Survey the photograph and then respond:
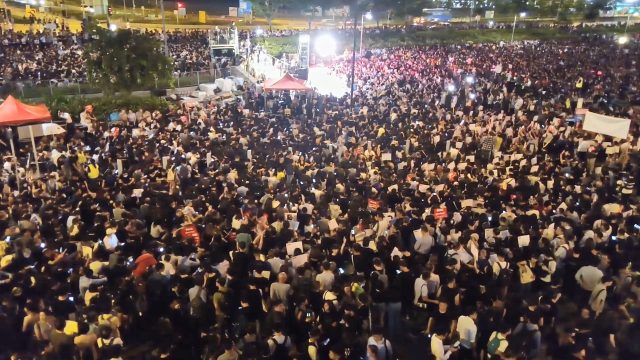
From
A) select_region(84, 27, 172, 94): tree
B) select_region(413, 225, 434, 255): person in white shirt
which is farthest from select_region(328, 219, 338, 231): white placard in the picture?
select_region(84, 27, 172, 94): tree

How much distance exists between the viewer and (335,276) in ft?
23.1

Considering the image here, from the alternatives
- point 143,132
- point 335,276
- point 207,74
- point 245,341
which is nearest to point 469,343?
point 335,276

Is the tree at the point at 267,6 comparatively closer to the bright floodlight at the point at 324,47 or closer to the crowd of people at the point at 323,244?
the bright floodlight at the point at 324,47

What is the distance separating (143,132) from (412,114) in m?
8.79

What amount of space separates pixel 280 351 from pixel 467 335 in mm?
2180

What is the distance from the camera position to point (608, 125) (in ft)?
45.5

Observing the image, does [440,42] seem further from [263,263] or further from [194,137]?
[263,263]

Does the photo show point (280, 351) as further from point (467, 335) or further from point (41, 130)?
point (41, 130)

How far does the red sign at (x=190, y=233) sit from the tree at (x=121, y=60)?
1345cm

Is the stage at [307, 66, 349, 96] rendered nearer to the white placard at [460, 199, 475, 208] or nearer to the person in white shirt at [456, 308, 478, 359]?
the white placard at [460, 199, 475, 208]

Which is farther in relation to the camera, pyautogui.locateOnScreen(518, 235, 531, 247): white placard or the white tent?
the white tent

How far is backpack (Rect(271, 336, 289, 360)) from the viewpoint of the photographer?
5.85 m

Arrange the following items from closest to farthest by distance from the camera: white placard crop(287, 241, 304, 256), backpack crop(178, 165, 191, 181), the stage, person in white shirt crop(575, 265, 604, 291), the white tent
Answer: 1. person in white shirt crop(575, 265, 604, 291)
2. white placard crop(287, 241, 304, 256)
3. backpack crop(178, 165, 191, 181)
4. the white tent
5. the stage

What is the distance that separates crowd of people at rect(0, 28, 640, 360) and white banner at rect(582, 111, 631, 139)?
33 centimetres
